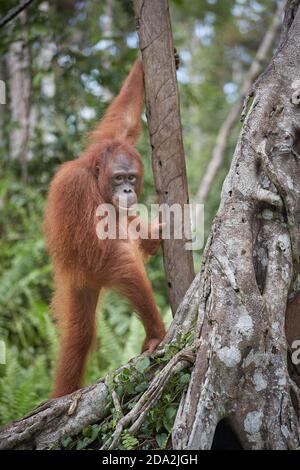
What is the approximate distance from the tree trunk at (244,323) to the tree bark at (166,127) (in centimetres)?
56

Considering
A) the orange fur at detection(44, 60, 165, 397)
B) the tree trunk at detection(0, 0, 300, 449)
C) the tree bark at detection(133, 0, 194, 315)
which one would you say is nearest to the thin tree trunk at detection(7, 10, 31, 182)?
the orange fur at detection(44, 60, 165, 397)

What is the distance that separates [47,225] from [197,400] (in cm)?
210

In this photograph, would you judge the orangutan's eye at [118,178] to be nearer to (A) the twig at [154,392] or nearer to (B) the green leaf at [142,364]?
(B) the green leaf at [142,364]

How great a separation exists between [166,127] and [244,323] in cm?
164

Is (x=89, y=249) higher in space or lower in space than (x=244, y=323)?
higher

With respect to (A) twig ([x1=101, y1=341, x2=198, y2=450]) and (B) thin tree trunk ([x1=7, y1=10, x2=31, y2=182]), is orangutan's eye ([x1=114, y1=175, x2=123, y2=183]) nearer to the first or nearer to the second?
(A) twig ([x1=101, y1=341, x2=198, y2=450])

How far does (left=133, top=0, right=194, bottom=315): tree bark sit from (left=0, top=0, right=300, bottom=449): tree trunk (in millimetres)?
556

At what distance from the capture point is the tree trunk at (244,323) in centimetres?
275

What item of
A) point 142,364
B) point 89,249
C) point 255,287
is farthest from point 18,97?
point 255,287

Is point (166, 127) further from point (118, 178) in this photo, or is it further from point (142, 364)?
point (142, 364)

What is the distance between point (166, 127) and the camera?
3.99 metres

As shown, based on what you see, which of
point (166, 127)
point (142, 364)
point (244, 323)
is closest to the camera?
point (244, 323)

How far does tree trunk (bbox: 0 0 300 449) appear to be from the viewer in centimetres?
275

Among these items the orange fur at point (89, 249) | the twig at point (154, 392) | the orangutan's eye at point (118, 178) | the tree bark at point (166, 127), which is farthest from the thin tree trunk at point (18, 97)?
the twig at point (154, 392)
